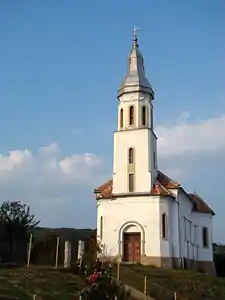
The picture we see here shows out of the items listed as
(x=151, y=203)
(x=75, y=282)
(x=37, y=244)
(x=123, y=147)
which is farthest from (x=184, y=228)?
(x=75, y=282)

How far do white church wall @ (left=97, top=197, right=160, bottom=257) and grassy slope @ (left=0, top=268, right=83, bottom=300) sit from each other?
11.8 metres

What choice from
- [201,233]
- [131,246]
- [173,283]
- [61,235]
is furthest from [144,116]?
[173,283]

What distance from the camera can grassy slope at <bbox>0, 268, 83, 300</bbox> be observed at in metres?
23.5

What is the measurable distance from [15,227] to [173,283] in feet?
59.7

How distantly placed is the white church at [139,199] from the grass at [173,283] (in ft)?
13.6

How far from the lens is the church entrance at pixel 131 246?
131ft

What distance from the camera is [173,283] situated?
31359 mm

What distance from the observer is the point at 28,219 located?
45094 mm

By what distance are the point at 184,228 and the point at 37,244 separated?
13089 mm

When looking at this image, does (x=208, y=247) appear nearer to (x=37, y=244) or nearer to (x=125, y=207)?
(x=125, y=207)

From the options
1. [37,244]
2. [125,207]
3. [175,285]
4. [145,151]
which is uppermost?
[145,151]

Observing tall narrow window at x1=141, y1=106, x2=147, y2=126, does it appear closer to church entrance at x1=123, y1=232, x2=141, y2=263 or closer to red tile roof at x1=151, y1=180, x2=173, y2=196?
red tile roof at x1=151, y1=180, x2=173, y2=196

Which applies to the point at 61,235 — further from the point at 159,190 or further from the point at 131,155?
the point at 159,190

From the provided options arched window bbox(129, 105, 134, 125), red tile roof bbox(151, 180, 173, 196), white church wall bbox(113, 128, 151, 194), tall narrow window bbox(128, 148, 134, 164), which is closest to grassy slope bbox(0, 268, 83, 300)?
red tile roof bbox(151, 180, 173, 196)
